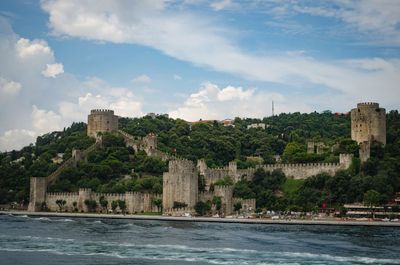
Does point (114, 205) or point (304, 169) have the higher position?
point (304, 169)

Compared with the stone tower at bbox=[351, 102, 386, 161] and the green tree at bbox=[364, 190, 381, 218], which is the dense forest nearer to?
the green tree at bbox=[364, 190, 381, 218]

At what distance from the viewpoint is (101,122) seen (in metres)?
116

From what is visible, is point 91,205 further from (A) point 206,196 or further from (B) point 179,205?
(A) point 206,196

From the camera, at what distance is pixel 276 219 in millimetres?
77875

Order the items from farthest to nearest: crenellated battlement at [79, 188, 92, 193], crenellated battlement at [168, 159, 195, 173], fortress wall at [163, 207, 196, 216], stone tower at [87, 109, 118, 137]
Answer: stone tower at [87, 109, 118, 137]
crenellated battlement at [79, 188, 92, 193]
crenellated battlement at [168, 159, 195, 173]
fortress wall at [163, 207, 196, 216]

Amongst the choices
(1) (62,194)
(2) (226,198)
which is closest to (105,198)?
(1) (62,194)

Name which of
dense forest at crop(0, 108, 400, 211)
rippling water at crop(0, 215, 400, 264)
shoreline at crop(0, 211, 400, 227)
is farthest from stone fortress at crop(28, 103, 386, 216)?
rippling water at crop(0, 215, 400, 264)

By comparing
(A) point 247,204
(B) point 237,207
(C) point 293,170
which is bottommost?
(B) point 237,207

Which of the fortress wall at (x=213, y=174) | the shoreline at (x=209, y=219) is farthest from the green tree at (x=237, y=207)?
the fortress wall at (x=213, y=174)

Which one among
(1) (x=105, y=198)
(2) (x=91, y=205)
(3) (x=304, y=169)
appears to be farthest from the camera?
(2) (x=91, y=205)

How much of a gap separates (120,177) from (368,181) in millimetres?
35025

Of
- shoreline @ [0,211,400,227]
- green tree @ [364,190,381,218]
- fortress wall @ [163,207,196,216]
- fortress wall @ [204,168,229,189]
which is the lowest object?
shoreline @ [0,211,400,227]

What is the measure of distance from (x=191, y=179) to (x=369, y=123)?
24.4m

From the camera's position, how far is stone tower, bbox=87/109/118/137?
381 feet
